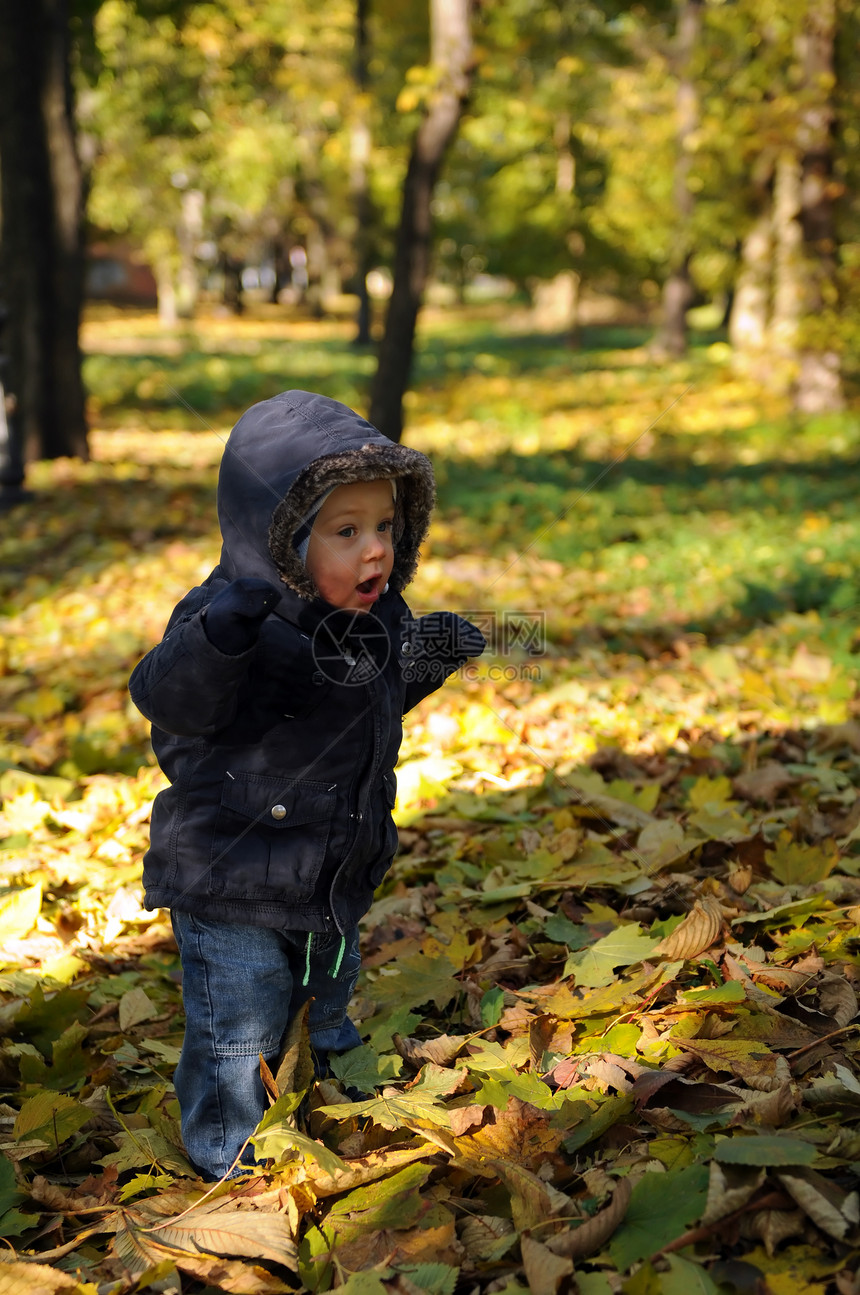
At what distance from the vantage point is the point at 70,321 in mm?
10391

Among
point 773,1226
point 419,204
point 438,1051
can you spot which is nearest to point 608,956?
point 438,1051

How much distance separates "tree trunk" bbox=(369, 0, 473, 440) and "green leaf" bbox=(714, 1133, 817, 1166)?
8931 mm

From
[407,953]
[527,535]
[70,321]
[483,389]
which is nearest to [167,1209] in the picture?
[407,953]

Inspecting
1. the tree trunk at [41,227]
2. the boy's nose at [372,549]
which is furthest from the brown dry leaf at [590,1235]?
the tree trunk at [41,227]

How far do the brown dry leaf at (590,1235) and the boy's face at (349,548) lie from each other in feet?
3.79

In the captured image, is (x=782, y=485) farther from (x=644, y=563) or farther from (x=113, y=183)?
(x=113, y=183)

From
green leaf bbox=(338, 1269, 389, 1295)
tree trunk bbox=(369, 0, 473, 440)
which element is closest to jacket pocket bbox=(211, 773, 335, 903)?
green leaf bbox=(338, 1269, 389, 1295)

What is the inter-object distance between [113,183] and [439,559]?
24.7 m

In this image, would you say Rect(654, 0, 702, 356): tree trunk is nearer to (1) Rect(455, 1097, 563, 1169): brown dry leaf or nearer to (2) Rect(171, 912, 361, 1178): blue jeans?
(2) Rect(171, 912, 361, 1178): blue jeans

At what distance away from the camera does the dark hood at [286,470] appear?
2.12m

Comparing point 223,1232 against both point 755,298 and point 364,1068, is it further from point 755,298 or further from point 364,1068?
point 755,298

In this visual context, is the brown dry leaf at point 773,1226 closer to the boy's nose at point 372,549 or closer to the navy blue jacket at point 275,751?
the navy blue jacket at point 275,751

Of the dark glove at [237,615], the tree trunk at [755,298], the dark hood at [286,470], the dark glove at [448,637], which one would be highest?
the dark hood at [286,470]

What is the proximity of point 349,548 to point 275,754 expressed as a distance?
0.43 m
